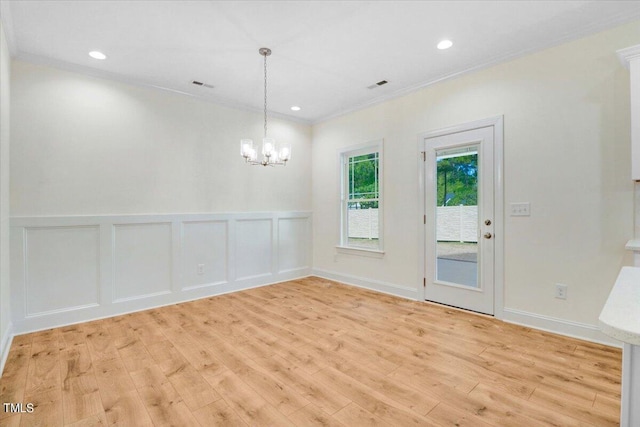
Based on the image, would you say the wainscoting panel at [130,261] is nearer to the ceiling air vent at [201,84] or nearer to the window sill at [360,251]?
the window sill at [360,251]

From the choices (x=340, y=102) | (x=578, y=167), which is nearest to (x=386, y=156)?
(x=340, y=102)

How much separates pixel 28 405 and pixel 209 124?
3.41 m

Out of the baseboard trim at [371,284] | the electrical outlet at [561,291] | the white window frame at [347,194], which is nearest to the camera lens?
the electrical outlet at [561,291]

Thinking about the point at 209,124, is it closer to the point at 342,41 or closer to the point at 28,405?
the point at 342,41

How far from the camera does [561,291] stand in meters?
2.86

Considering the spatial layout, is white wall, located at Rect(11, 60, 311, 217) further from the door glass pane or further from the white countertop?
the white countertop

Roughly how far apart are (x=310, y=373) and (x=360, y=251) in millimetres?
2642

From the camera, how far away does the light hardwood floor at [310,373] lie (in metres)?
1.79

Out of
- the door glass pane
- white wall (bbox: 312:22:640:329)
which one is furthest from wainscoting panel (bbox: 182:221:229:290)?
white wall (bbox: 312:22:640:329)

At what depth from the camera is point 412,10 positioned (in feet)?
8.09

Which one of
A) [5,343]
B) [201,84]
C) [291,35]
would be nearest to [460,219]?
[291,35]

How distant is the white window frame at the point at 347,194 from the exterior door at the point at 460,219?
0.71 meters

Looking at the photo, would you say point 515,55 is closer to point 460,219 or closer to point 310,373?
point 460,219

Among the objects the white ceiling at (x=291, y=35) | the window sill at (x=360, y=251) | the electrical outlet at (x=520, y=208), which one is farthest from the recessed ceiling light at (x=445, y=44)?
the window sill at (x=360, y=251)
